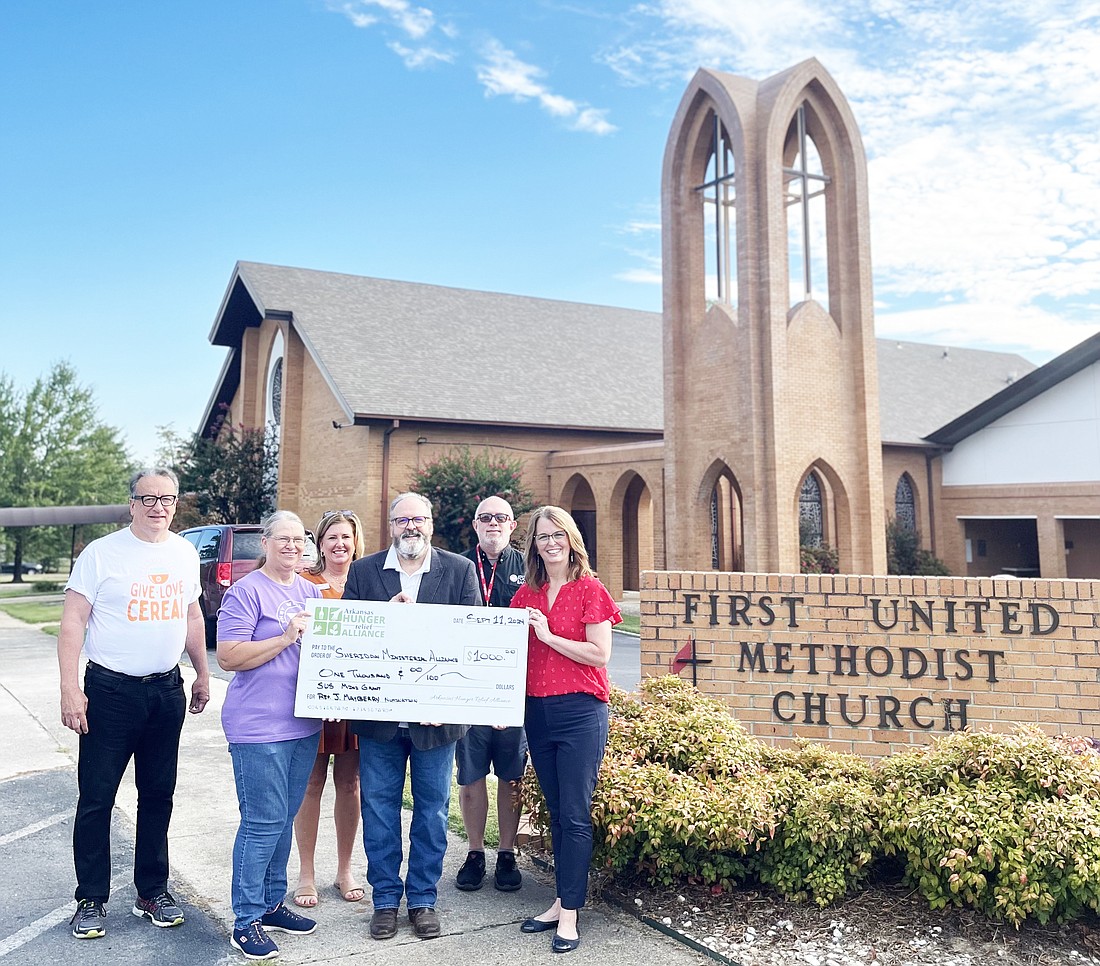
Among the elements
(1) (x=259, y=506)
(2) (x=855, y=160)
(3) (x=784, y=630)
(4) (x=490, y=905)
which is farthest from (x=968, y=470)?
(4) (x=490, y=905)

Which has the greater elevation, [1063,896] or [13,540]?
[13,540]

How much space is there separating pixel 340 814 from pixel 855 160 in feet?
56.1

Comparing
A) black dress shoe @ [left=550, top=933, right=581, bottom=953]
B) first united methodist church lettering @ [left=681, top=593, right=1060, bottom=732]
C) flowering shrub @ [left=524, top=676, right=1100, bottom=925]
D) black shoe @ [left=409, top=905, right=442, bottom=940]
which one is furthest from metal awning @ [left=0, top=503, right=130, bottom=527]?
black dress shoe @ [left=550, top=933, right=581, bottom=953]

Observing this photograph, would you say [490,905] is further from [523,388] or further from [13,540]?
[13,540]

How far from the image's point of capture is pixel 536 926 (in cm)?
404

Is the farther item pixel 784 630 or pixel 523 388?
pixel 523 388

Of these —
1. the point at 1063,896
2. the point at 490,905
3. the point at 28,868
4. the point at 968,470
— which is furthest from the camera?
the point at 968,470

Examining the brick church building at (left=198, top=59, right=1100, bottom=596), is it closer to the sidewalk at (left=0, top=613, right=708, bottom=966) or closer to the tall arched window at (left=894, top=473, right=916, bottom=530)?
the tall arched window at (left=894, top=473, right=916, bottom=530)

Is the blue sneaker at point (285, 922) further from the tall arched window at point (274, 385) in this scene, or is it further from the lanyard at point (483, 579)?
the tall arched window at point (274, 385)

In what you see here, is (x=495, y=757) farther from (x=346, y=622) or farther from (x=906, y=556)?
(x=906, y=556)

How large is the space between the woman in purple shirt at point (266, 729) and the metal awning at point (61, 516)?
31.7m

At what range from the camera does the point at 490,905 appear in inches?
172

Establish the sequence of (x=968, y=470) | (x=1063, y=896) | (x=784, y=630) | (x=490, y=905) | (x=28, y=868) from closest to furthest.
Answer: (x=1063, y=896) → (x=490, y=905) → (x=28, y=868) → (x=784, y=630) → (x=968, y=470)

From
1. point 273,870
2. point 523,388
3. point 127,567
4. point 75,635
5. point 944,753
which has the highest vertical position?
point 523,388
